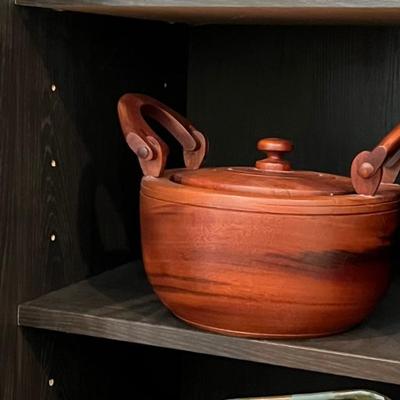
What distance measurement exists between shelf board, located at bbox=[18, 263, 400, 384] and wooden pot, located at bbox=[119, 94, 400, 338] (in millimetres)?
16

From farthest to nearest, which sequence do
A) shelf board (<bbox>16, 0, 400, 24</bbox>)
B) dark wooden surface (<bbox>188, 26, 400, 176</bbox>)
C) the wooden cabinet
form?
dark wooden surface (<bbox>188, 26, 400, 176</bbox>), the wooden cabinet, shelf board (<bbox>16, 0, 400, 24</bbox>)

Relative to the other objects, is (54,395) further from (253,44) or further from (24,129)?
(253,44)

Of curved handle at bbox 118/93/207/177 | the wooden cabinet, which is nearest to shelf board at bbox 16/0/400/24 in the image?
the wooden cabinet

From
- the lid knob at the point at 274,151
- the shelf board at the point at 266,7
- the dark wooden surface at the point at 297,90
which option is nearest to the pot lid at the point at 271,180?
the lid knob at the point at 274,151

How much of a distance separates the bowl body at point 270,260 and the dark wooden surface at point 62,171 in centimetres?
16

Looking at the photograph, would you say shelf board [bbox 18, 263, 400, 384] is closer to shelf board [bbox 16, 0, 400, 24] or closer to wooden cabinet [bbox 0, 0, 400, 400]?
wooden cabinet [bbox 0, 0, 400, 400]

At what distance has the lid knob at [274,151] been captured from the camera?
962mm

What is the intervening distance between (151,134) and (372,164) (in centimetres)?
24

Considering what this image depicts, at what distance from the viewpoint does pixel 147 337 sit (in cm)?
97

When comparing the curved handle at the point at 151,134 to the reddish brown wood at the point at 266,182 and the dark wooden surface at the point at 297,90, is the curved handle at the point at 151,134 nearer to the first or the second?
the reddish brown wood at the point at 266,182

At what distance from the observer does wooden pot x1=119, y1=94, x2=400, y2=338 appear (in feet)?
2.88

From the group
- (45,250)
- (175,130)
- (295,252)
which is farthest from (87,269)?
(295,252)

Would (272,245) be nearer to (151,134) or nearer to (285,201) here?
(285,201)

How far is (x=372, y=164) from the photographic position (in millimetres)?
871
